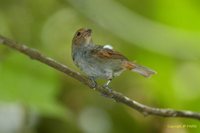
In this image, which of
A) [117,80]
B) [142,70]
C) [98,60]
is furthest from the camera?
[117,80]

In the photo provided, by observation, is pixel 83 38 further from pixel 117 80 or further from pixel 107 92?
pixel 117 80

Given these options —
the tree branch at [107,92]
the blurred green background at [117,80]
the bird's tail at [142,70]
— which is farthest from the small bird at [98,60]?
the blurred green background at [117,80]

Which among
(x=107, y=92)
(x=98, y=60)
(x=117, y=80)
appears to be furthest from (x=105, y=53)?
(x=117, y=80)

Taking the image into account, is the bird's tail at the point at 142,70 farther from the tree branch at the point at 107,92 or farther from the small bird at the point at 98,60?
the tree branch at the point at 107,92

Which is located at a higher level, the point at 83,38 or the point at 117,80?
the point at 117,80

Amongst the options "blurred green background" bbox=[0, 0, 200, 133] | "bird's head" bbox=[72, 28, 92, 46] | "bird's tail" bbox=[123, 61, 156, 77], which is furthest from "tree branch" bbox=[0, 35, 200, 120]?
"blurred green background" bbox=[0, 0, 200, 133]
